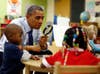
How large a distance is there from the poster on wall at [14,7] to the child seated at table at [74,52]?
6.11m

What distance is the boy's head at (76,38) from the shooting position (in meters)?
1.78

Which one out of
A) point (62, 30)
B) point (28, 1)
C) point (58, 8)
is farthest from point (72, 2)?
point (62, 30)

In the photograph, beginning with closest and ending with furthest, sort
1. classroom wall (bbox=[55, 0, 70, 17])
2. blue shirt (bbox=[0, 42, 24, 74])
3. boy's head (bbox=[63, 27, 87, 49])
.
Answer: boy's head (bbox=[63, 27, 87, 49]) → blue shirt (bbox=[0, 42, 24, 74]) → classroom wall (bbox=[55, 0, 70, 17])

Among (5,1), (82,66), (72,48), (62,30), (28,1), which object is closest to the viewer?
(82,66)

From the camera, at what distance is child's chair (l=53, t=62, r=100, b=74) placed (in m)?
1.50

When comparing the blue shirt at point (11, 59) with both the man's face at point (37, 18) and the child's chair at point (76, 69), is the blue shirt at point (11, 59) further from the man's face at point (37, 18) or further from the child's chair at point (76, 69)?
the child's chair at point (76, 69)

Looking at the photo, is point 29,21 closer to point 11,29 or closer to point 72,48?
point 11,29

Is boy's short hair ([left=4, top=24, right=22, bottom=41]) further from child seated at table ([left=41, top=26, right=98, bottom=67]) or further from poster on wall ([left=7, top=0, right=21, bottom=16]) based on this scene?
poster on wall ([left=7, top=0, right=21, bottom=16])

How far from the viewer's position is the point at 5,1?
758cm

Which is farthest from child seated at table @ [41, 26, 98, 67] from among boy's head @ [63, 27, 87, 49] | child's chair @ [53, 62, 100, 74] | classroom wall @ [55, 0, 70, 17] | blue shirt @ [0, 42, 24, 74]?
classroom wall @ [55, 0, 70, 17]

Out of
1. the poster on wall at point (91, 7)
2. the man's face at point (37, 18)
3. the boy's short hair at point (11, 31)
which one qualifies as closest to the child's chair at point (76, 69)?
the boy's short hair at point (11, 31)

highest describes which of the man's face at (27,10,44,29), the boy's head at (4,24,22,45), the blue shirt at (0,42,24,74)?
the man's face at (27,10,44,29)

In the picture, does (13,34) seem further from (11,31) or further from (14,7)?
(14,7)

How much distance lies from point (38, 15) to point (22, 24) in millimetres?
192
